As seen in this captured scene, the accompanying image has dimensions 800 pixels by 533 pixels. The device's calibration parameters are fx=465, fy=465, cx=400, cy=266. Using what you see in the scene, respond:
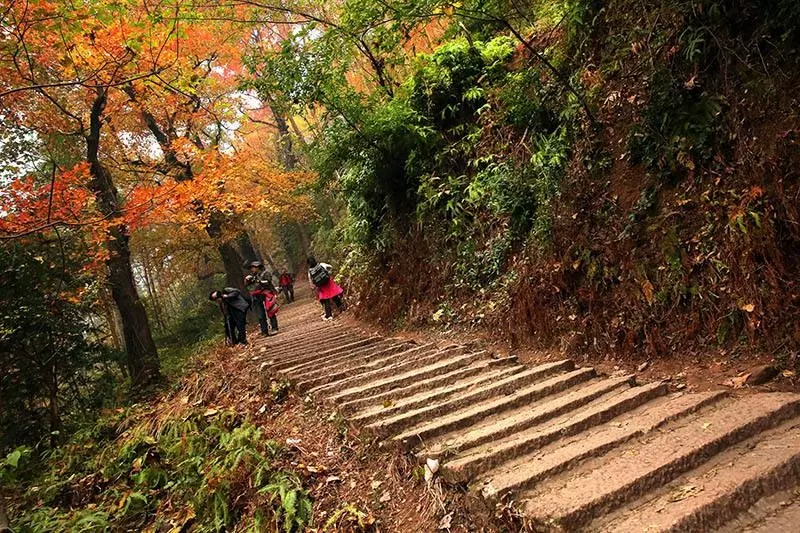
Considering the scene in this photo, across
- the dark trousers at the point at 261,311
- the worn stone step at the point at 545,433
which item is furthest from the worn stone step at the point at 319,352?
the worn stone step at the point at 545,433

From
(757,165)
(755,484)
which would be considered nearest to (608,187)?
(757,165)

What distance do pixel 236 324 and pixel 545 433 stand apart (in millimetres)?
7589

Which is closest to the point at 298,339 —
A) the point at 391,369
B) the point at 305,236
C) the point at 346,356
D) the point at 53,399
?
the point at 346,356

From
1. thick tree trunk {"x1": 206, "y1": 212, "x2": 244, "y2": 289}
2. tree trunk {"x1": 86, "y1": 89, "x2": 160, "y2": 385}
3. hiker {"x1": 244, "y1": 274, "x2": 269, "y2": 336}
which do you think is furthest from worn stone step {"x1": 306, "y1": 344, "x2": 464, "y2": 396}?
thick tree trunk {"x1": 206, "y1": 212, "x2": 244, "y2": 289}

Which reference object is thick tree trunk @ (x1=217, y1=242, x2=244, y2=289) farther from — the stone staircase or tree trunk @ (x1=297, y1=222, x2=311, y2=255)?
the stone staircase

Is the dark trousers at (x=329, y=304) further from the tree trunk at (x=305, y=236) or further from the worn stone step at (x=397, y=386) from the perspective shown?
the tree trunk at (x=305, y=236)

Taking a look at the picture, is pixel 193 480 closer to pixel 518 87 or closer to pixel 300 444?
pixel 300 444

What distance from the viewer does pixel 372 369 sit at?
6.36m

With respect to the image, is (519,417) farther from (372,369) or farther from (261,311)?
(261,311)

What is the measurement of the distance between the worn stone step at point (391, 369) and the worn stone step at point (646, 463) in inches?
113

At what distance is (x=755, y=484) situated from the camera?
286 cm

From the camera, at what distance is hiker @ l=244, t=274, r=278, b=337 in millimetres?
10195

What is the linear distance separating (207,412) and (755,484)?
606 centimetres

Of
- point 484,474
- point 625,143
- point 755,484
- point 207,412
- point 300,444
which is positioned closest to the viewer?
point 755,484
